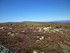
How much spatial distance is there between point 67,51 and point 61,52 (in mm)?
716

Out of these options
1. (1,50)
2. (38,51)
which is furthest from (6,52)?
(38,51)

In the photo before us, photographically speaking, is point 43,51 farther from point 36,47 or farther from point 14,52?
point 14,52

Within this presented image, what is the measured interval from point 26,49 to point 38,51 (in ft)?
3.91

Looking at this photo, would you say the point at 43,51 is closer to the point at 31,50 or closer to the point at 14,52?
the point at 31,50

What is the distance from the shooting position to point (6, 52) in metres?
8.62

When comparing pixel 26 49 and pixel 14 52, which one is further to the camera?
pixel 26 49

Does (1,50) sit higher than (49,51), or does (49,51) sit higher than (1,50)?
(1,50)

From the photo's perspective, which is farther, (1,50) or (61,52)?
(61,52)

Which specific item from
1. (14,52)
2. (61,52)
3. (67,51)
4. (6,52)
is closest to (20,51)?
(14,52)

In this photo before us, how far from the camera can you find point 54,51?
9.89 m

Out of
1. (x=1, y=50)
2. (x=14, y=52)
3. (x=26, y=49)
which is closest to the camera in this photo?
(x=1, y=50)

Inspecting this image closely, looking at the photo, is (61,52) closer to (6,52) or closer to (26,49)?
(26,49)

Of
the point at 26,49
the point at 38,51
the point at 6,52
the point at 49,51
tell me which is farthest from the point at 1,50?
the point at 49,51

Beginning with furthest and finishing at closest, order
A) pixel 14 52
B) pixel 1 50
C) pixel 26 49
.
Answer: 1. pixel 26 49
2. pixel 14 52
3. pixel 1 50
